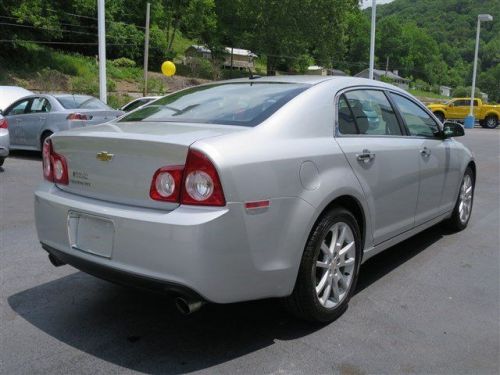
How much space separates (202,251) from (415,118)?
9.36ft

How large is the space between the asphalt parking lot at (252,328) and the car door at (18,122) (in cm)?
764

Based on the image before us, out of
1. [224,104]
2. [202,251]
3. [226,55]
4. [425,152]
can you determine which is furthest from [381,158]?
[226,55]

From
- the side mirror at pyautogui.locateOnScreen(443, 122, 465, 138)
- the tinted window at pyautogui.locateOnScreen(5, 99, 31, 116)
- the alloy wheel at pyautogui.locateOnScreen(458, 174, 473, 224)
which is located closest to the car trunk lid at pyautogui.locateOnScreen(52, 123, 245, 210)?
the side mirror at pyautogui.locateOnScreen(443, 122, 465, 138)

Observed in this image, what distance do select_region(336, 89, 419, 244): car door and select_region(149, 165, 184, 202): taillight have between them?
4.04 ft

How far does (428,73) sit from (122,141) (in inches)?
5336

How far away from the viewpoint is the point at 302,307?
3242mm

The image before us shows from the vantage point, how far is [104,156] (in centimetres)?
306

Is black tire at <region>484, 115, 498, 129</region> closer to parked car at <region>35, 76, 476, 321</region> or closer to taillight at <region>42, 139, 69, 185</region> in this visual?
parked car at <region>35, 76, 476, 321</region>

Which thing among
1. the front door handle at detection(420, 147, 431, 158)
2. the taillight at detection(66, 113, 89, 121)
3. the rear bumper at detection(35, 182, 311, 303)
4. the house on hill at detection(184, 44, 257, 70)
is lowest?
the rear bumper at detection(35, 182, 311, 303)

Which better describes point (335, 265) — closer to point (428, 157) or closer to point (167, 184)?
point (167, 184)

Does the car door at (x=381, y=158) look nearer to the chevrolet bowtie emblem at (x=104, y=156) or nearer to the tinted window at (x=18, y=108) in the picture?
the chevrolet bowtie emblem at (x=104, y=156)

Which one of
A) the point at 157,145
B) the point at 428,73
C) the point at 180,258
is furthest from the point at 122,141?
the point at 428,73

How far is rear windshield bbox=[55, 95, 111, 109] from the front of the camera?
11250 mm

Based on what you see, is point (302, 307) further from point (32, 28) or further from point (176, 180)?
point (32, 28)
